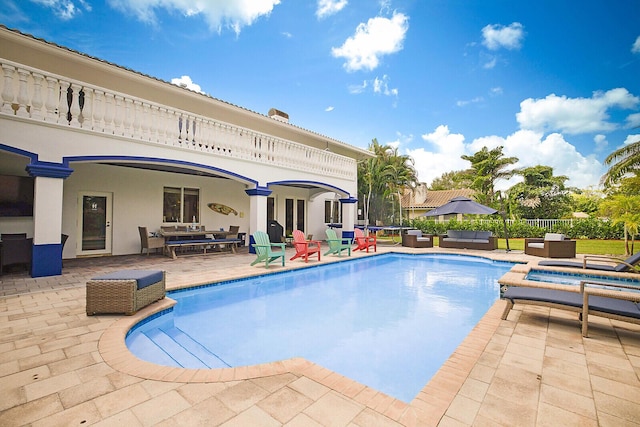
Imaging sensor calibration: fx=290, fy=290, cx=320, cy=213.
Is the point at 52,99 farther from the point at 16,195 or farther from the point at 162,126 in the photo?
the point at 16,195

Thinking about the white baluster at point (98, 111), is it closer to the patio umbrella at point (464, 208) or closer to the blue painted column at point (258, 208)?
the blue painted column at point (258, 208)

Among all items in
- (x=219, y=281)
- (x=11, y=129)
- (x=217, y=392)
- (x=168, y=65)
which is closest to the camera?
(x=217, y=392)

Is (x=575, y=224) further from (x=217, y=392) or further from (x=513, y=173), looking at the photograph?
(x=217, y=392)

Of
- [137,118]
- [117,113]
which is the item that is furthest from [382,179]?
[117,113]

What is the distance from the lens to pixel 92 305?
14.4ft

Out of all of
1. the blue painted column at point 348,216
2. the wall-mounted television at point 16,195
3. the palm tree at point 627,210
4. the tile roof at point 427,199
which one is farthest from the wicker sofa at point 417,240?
the tile roof at point 427,199

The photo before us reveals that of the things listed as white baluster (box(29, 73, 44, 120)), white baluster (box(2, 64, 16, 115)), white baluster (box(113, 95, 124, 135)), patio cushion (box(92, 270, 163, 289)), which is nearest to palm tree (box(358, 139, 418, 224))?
white baluster (box(113, 95, 124, 135))

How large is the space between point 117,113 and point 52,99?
4.44ft

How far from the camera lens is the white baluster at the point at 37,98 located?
22.0ft

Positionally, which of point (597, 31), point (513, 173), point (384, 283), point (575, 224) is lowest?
point (384, 283)

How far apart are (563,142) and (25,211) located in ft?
145

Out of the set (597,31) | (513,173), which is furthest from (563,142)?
(597,31)

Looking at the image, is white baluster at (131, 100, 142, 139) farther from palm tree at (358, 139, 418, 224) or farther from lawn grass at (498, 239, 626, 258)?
lawn grass at (498, 239, 626, 258)

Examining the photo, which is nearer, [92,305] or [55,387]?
[55,387]
